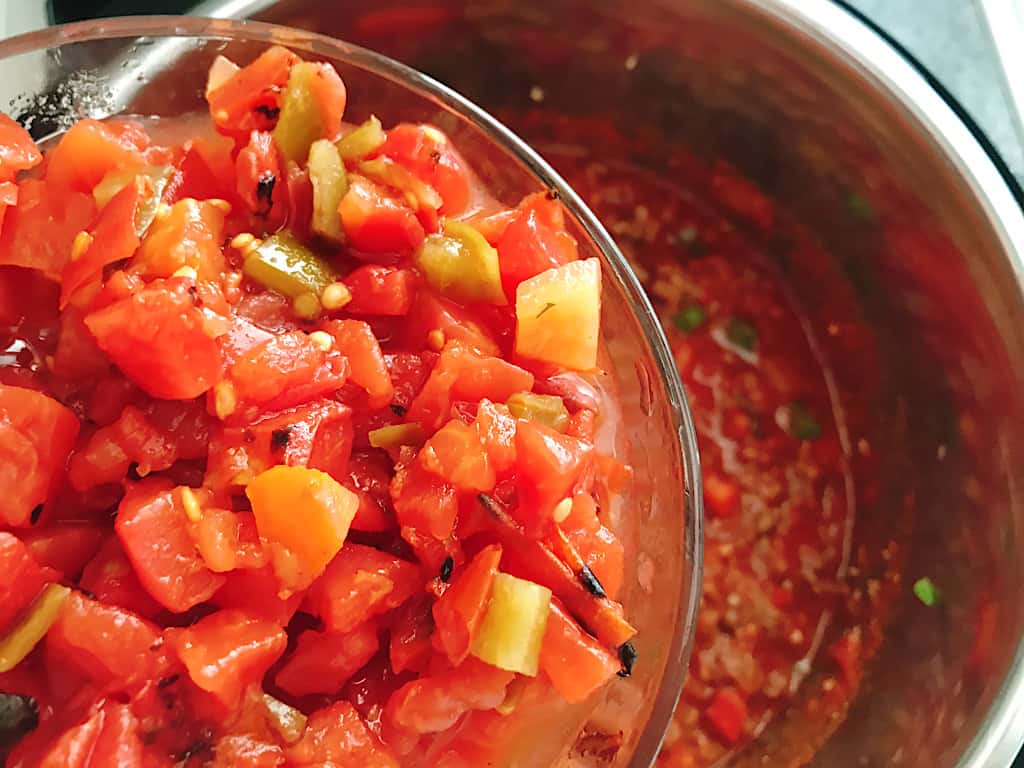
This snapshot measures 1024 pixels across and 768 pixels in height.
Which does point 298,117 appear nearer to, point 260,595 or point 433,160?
point 433,160

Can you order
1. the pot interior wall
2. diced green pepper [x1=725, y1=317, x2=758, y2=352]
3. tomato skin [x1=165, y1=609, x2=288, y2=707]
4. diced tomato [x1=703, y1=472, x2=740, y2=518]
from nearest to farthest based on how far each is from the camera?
1. tomato skin [x1=165, y1=609, x2=288, y2=707]
2. the pot interior wall
3. diced tomato [x1=703, y1=472, x2=740, y2=518]
4. diced green pepper [x1=725, y1=317, x2=758, y2=352]

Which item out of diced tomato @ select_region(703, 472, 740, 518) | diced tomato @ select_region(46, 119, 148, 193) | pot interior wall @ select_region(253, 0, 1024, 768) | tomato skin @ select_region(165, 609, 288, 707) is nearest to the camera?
tomato skin @ select_region(165, 609, 288, 707)

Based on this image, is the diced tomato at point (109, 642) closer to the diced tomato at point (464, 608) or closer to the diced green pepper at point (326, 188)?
the diced tomato at point (464, 608)

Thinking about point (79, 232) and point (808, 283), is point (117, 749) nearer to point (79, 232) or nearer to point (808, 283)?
point (79, 232)

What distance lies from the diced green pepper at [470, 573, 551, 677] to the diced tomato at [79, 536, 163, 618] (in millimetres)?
311

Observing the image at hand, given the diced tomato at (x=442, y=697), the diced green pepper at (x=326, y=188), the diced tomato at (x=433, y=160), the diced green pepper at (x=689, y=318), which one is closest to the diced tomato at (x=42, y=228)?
the diced green pepper at (x=326, y=188)

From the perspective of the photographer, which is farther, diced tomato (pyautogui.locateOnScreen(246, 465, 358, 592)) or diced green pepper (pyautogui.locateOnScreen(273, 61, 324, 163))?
diced green pepper (pyautogui.locateOnScreen(273, 61, 324, 163))

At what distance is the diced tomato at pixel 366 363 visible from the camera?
0.96 metres

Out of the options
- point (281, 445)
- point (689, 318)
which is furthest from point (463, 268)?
point (689, 318)

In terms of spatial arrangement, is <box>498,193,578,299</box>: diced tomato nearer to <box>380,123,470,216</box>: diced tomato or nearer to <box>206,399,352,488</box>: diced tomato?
<box>380,123,470,216</box>: diced tomato

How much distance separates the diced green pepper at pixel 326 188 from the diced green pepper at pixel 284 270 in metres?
0.04

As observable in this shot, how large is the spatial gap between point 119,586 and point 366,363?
1.04 ft

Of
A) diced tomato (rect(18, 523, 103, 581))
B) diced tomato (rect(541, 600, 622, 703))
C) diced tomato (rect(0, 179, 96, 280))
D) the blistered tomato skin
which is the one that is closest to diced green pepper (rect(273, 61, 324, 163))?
the blistered tomato skin

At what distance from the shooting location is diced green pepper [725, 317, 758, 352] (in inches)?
66.0
